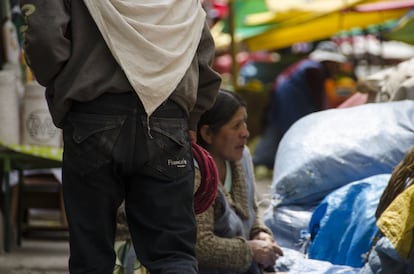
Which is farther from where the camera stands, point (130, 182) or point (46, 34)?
point (130, 182)

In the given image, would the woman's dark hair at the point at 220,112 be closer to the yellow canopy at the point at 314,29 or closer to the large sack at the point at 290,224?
the large sack at the point at 290,224

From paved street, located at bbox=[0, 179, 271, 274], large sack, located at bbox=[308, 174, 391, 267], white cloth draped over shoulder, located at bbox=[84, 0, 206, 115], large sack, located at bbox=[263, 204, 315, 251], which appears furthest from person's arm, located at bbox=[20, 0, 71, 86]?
paved street, located at bbox=[0, 179, 271, 274]

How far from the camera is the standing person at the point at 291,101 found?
1373cm

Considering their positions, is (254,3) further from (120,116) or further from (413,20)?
(120,116)

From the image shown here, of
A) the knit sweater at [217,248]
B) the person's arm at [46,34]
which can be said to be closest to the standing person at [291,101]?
the knit sweater at [217,248]

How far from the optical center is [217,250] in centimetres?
438

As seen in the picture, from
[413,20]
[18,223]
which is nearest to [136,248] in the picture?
[18,223]

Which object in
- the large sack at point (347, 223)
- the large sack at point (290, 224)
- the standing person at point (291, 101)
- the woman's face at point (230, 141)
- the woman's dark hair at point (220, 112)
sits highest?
the woman's dark hair at point (220, 112)

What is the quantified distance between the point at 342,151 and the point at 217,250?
1.71 m

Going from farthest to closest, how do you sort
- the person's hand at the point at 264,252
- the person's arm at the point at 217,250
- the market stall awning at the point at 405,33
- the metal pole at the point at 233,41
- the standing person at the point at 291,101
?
1. the standing person at the point at 291,101
2. the metal pole at the point at 233,41
3. the market stall awning at the point at 405,33
4. the person's hand at the point at 264,252
5. the person's arm at the point at 217,250

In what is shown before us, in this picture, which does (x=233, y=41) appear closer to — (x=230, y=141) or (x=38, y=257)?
(x=38, y=257)

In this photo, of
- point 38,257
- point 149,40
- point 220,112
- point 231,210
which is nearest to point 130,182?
point 149,40

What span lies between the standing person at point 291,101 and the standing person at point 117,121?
32.5 ft

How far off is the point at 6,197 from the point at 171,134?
3535 millimetres
